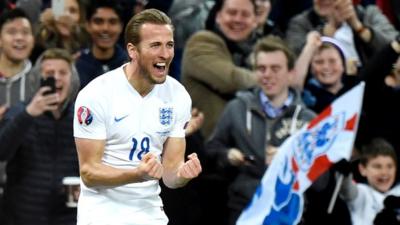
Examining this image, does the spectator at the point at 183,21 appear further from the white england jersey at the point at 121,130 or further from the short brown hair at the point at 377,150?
the white england jersey at the point at 121,130

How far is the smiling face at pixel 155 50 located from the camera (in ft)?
23.9

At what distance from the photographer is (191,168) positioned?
7145mm

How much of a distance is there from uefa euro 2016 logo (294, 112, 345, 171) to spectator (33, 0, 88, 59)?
2679 millimetres

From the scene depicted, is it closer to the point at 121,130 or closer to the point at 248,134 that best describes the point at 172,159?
the point at 121,130

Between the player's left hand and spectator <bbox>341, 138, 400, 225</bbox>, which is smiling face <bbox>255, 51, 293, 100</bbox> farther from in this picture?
the player's left hand

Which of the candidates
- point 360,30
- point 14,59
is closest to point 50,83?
point 14,59

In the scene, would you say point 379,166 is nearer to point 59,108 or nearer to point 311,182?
point 311,182

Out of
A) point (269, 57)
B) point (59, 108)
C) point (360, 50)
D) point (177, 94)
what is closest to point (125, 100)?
point (177, 94)

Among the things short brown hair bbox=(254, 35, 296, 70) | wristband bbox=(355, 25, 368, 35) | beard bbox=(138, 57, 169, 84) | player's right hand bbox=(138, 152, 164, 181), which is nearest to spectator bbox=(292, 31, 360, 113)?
wristband bbox=(355, 25, 368, 35)

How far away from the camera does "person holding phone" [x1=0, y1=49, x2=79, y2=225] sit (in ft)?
31.1

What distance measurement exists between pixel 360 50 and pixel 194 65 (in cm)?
161

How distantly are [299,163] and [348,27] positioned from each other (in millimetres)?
1962

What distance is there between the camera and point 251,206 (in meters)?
9.80

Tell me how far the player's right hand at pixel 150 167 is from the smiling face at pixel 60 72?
299cm
